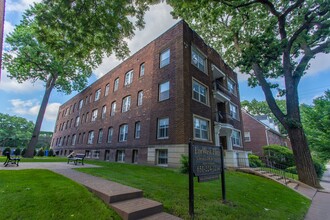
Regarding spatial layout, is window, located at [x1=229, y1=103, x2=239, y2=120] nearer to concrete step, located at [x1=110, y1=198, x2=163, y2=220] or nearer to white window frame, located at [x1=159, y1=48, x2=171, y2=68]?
white window frame, located at [x1=159, y1=48, x2=171, y2=68]

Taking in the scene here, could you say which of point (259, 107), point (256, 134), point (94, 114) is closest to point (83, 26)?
point (94, 114)

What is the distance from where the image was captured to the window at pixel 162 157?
1313cm

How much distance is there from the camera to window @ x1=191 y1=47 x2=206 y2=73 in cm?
1532

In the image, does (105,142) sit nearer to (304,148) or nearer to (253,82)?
(253,82)

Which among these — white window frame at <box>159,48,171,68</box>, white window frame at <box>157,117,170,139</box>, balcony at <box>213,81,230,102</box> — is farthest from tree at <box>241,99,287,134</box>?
white window frame at <box>157,117,170,139</box>

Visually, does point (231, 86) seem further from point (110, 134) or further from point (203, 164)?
point (203, 164)

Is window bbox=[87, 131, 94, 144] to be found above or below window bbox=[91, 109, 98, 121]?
below

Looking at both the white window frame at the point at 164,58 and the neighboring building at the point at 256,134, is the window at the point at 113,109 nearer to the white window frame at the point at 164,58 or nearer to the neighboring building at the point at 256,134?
the white window frame at the point at 164,58

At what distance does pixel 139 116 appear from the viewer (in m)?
16.1

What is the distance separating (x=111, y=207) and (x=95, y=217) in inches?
24.3

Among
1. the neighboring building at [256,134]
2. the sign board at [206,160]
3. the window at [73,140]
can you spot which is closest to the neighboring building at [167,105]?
the window at [73,140]

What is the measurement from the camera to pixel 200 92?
15117 millimetres

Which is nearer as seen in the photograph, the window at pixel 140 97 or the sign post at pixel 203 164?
the sign post at pixel 203 164

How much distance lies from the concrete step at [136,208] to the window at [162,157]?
8.34m
